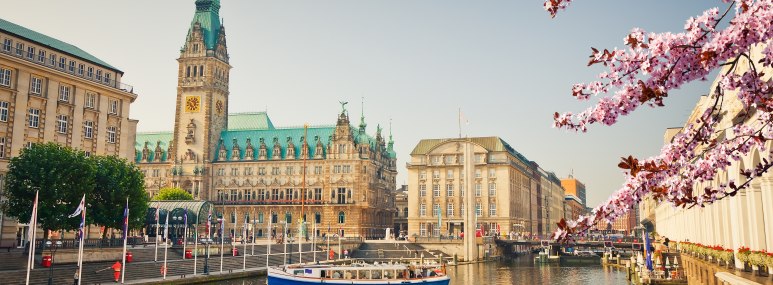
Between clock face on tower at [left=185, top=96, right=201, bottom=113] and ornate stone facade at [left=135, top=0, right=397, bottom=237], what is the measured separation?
241 millimetres

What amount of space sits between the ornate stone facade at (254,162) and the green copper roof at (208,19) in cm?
25

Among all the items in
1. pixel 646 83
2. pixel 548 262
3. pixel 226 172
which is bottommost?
pixel 548 262

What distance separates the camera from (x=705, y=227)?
198 feet

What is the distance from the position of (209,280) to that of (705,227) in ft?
161

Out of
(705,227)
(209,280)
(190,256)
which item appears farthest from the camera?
(190,256)

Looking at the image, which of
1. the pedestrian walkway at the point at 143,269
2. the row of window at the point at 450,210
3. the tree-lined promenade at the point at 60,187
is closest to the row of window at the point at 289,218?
the row of window at the point at 450,210

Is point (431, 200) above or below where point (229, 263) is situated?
above

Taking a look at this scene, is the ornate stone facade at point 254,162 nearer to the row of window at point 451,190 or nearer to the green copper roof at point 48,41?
the row of window at point 451,190

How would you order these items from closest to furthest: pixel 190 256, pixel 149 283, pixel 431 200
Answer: pixel 149 283, pixel 190 256, pixel 431 200

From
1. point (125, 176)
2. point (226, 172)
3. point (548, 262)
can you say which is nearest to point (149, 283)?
point (125, 176)

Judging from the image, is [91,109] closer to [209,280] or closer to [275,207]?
[209,280]

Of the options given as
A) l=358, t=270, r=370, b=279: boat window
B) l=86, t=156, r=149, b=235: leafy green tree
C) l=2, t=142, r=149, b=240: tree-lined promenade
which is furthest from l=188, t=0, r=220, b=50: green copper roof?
l=358, t=270, r=370, b=279: boat window

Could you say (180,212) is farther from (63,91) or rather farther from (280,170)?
(280,170)

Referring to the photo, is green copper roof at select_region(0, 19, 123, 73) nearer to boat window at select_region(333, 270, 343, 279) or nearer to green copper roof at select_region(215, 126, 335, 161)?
boat window at select_region(333, 270, 343, 279)
